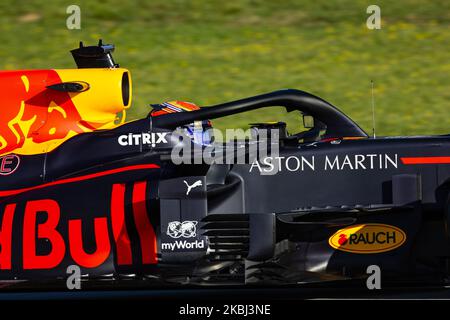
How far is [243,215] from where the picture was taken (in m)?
5.17

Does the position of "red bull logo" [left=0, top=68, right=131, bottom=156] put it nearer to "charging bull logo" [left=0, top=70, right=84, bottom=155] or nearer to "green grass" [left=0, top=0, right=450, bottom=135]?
"charging bull logo" [left=0, top=70, right=84, bottom=155]

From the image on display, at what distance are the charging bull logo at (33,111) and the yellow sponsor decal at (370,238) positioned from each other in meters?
2.23

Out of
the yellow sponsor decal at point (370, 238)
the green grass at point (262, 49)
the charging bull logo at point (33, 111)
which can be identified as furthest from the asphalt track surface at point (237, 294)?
the green grass at point (262, 49)

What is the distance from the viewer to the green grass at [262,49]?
12.4 meters

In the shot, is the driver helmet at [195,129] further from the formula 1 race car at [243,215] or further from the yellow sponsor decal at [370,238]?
the yellow sponsor decal at [370,238]

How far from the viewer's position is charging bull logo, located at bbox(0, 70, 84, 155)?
6.34m

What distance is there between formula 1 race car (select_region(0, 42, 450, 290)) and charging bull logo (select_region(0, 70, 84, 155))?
0.78m
